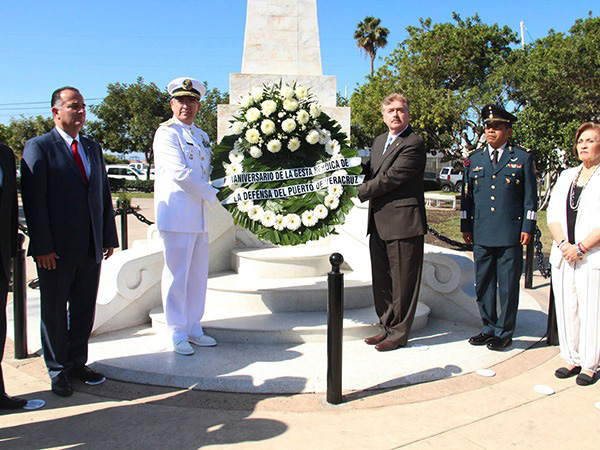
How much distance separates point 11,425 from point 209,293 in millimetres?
2351

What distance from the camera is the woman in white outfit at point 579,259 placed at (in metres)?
3.84

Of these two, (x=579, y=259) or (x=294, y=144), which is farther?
(x=294, y=144)

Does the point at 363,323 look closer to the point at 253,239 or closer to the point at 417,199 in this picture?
the point at 417,199

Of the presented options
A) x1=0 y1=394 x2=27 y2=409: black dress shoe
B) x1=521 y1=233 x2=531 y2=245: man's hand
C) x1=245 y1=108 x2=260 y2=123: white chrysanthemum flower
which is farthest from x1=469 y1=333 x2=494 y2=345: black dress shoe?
x1=0 y1=394 x2=27 y2=409: black dress shoe

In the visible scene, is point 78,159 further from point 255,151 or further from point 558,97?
point 558,97

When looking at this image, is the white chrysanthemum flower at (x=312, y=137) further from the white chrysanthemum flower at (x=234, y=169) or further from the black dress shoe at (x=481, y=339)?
the black dress shoe at (x=481, y=339)

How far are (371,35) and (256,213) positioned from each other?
49053 mm

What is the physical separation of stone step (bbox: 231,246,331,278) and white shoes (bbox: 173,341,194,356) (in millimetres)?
1548

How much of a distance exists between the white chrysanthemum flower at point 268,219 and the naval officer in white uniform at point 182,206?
0.48 m

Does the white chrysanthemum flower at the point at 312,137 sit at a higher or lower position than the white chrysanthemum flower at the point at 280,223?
higher

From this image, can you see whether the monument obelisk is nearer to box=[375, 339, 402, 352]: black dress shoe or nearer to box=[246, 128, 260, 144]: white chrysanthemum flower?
box=[246, 128, 260, 144]: white chrysanthemum flower

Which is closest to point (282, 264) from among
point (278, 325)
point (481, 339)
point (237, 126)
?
point (278, 325)

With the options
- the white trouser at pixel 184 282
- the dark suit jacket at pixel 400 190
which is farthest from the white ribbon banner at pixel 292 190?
the white trouser at pixel 184 282

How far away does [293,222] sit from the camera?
14.5ft
